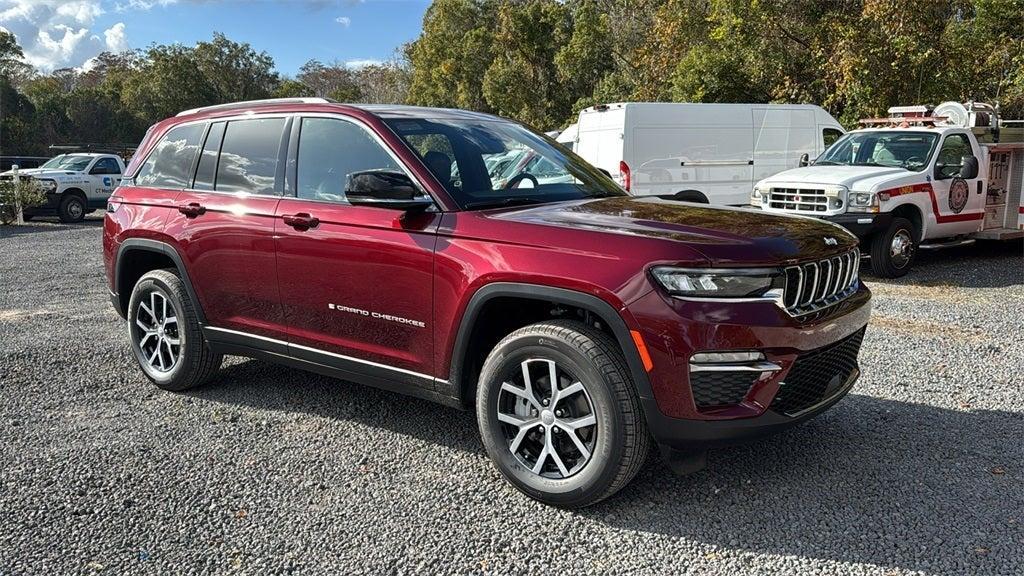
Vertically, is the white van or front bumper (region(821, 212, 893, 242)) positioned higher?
the white van

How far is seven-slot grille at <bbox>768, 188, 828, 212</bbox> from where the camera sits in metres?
Result: 9.41

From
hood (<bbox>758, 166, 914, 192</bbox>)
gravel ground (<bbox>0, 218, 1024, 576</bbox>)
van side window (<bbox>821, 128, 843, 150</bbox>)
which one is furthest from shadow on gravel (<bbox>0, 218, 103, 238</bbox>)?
van side window (<bbox>821, 128, 843, 150</bbox>)

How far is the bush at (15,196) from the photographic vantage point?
1738 cm

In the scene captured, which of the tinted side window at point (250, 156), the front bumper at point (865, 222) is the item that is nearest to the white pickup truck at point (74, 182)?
the tinted side window at point (250, 156)

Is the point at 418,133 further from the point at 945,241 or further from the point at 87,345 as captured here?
the point at 945,241

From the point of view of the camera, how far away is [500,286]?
135 inches

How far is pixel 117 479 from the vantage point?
150 inches

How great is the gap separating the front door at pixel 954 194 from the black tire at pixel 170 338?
8.50 m

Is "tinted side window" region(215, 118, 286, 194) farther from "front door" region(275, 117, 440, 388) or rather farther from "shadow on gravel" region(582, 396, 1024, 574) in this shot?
"shadow on gravel" region(582, 396, 1024, 574)

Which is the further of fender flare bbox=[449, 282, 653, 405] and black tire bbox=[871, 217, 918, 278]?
black tire bbox=[871, 217, 918, 278]

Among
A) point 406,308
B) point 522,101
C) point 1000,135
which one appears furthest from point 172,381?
point 522,101

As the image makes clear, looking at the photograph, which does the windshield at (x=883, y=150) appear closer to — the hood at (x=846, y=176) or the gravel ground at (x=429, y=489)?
the hood at (x=846, y=176)

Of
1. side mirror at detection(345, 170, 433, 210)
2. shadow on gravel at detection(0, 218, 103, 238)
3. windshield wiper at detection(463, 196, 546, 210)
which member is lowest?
shadow on gravel at detection(0, 218, 103, 238)

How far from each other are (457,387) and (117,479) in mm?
1686
